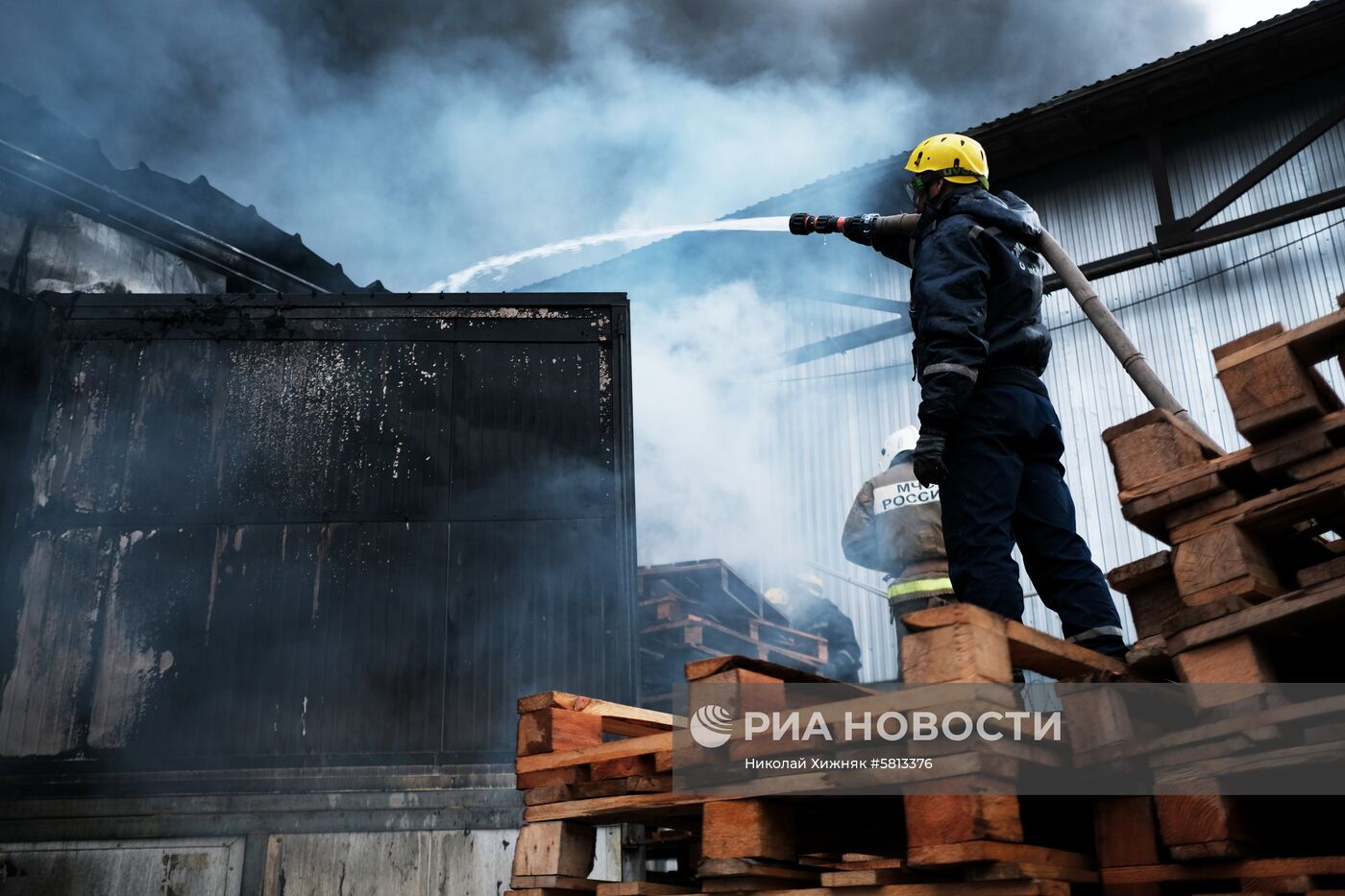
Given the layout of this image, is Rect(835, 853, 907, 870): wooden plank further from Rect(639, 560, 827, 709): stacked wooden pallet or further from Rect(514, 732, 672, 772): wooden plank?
Rect(639, 560, 827, 709): stacked wooden pallet

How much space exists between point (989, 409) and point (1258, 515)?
145 centimetres

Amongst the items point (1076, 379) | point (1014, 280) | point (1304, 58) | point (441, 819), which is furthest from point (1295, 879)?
point (1304, 58)

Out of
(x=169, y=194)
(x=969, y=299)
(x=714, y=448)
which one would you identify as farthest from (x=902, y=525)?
(x=169, y=194)

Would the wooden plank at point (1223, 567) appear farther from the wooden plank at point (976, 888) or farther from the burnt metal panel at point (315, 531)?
the burnt metal panel at point (315, 531)

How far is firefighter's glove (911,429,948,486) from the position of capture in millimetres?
3709

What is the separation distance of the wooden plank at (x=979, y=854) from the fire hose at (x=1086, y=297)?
2.12m

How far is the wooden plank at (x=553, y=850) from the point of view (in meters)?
3.11

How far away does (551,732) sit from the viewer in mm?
3256

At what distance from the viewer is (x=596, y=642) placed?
595cm

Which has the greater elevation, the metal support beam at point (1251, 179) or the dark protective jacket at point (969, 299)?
the metal support beam at point (1251, 179)

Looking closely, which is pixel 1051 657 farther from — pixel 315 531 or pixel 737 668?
pixel 315 531

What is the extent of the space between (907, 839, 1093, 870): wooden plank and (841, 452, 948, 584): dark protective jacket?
13.5 feet

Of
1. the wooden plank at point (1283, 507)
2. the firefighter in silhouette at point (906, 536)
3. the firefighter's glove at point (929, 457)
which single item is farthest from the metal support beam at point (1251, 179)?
the wooden plank at point (1283, 507)

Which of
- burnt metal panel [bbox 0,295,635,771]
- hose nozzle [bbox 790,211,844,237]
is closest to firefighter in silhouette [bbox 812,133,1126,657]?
hose nozzle [bbox 790,211,844,237]
